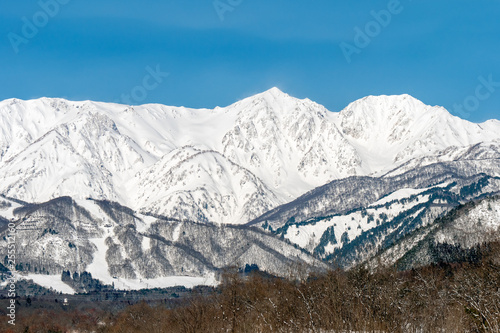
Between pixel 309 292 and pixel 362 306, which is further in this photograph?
pixel 309 292

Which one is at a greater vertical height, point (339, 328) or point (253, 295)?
point (253, 295)

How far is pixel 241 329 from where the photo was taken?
133000 mm

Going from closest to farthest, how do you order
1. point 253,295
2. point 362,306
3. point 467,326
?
point 362,306, point 467,326, point 253,295

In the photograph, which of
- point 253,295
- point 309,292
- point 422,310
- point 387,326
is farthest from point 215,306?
point 387,326

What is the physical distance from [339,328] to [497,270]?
37.6 metres

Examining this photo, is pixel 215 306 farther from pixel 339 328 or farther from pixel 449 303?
pixel 339 328

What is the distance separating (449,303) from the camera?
155 m

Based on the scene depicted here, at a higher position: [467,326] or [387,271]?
[387,271]

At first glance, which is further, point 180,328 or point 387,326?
point 180,328

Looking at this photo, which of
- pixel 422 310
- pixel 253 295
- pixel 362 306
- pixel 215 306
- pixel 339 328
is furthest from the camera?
pixel 253 295

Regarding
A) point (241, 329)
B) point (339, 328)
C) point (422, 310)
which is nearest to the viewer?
point (339, 328)

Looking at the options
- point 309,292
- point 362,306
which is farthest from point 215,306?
point 362,306

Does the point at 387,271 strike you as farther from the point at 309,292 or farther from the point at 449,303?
the point at 309,292

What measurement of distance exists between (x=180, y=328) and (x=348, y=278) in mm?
35543
